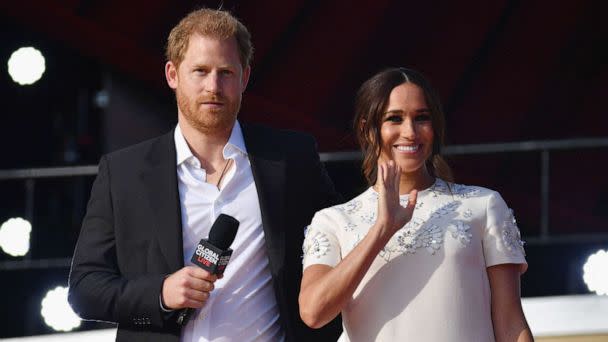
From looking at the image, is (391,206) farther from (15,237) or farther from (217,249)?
(15,237)

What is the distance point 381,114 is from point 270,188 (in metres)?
0.37

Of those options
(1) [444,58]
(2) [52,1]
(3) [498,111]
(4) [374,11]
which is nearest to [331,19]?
(4) [374,11]

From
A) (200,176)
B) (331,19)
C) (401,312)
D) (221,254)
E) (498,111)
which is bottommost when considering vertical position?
(401,312)

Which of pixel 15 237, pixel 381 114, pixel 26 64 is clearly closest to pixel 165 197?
pixel 381 114

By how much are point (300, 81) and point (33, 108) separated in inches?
123

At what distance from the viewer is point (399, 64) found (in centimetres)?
541

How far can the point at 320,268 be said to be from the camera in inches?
72.4

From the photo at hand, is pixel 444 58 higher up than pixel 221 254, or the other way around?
pixel 444 58

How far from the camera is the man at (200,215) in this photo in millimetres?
2041

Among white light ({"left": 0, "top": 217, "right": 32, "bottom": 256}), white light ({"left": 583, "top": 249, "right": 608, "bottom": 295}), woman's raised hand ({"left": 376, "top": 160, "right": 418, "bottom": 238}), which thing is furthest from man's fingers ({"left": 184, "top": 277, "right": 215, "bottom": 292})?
white light ({"left": 0, "top": 217, "right": 32, "bottom": 256})

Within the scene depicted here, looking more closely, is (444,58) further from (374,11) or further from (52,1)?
(52,1)

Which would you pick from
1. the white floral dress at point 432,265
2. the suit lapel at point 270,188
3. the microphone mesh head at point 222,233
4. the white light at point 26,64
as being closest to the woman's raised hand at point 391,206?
the white floral dress at point 432,265

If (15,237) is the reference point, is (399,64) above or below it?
above

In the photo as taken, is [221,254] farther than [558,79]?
No
